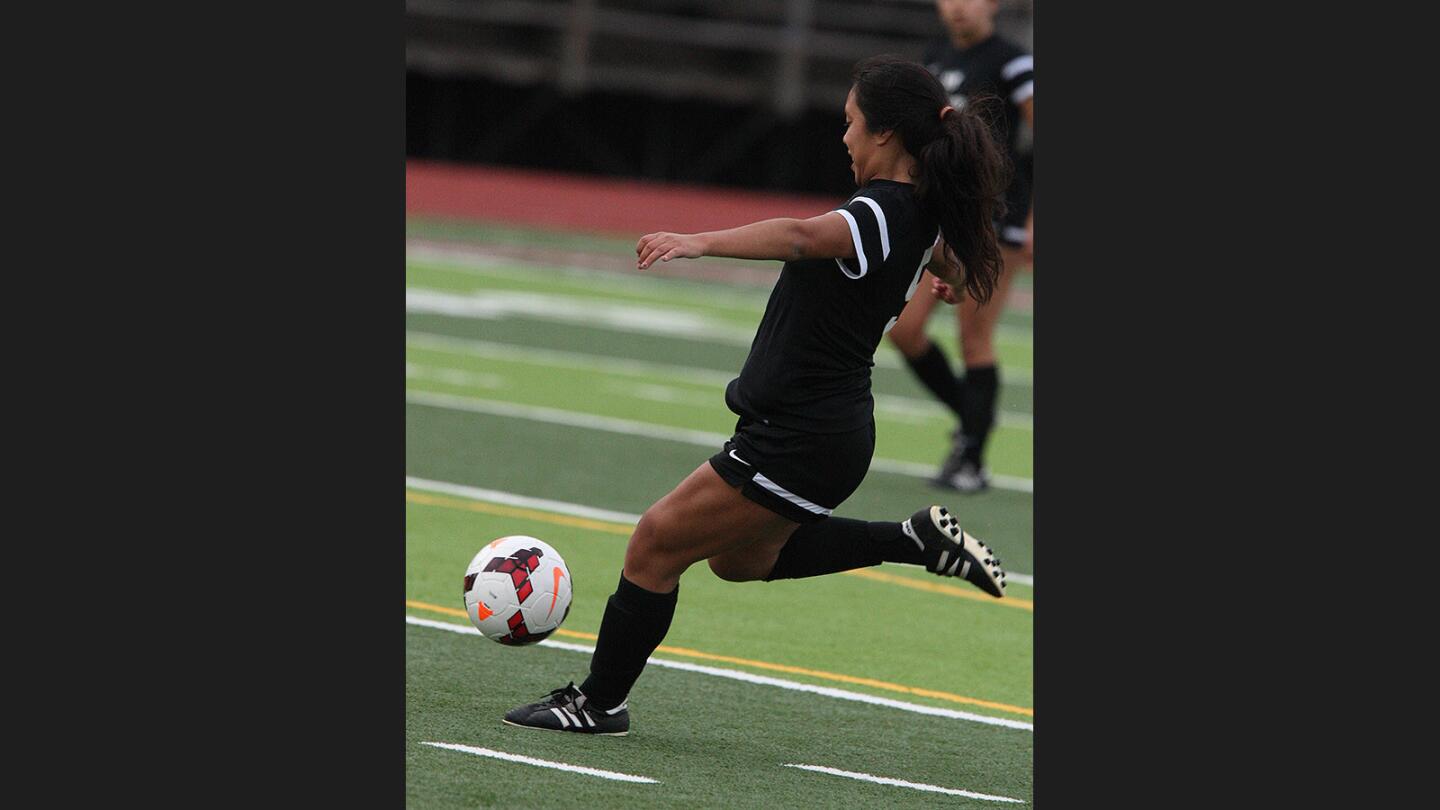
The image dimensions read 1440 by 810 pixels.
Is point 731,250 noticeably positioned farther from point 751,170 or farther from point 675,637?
point 751,170

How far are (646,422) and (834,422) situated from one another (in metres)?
7.04

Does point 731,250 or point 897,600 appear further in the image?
point 897,600

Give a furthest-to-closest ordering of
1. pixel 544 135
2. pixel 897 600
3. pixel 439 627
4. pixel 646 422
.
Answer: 1. pixel 544 135
2. pixel 646 422
3. pixel 897 600
4. pixel 439 627

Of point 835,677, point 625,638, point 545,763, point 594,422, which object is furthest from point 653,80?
point 545,763

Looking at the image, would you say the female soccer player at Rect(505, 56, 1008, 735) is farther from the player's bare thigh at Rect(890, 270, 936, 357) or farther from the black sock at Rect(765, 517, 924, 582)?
the player's bare thigh at Rect(890, 270, 936, 357)

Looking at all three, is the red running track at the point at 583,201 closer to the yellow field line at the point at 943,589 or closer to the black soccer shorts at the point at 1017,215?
the black soccer shorts at the point at 1017,215

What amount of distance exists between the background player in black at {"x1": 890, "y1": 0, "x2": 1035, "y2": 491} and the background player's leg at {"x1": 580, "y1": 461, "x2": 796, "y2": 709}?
459 cm

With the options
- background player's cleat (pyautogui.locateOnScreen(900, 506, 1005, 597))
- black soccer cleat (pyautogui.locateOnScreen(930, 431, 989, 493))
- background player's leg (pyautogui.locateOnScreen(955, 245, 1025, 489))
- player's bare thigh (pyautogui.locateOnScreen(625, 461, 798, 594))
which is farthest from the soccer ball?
black soccer cleat (pyautogui.locateOnScreen(930, 431, 989, 493))

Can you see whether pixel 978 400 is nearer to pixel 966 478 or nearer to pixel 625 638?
pixel 966 478

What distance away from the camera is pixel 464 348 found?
606 inches

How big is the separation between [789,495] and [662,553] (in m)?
0.43

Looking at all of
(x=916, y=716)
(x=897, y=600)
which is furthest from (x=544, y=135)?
(x=916, y=716)

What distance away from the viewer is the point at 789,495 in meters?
5.80

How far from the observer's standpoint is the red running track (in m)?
28.1
